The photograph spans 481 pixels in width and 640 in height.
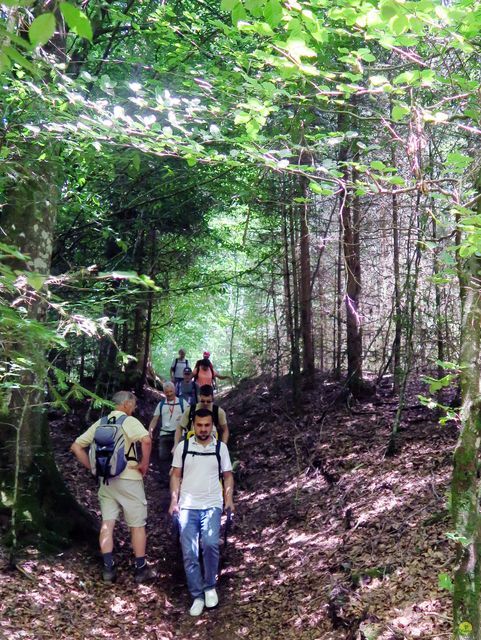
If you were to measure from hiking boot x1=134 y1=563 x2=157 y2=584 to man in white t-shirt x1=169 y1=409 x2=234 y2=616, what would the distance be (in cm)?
61

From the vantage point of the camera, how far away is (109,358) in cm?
1445

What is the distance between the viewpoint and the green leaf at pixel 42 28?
5.63 feet

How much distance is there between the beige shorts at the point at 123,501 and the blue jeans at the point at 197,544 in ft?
1.95

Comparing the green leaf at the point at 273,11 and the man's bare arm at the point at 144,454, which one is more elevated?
the green leaf at the point at 273,11

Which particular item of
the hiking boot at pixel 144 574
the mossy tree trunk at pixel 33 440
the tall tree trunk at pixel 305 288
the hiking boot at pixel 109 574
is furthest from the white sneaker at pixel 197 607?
the tall tree trunk at pixel 305 288

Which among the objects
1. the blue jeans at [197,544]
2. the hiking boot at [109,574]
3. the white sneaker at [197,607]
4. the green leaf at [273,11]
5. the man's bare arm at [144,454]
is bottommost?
the white sneaker at [197,607]

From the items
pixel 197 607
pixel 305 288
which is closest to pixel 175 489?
pixel 197 607

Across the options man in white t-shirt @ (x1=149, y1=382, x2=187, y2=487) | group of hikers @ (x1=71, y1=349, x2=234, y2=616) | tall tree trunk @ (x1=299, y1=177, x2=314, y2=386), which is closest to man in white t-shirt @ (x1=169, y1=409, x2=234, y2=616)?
group of hikers @ (x1=71, y1=349, x2=234, y2=616)

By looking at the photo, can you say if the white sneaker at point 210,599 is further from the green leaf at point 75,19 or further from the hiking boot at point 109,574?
the green leaf at point 75,19

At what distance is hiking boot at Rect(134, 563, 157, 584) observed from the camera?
6695 millimetres

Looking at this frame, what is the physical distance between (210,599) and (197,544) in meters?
0.60

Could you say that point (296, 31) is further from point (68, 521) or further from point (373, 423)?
point (373, 423)

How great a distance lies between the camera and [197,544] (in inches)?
255

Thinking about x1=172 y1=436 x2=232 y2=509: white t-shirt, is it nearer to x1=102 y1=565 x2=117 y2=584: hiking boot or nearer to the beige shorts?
the beige shorts
